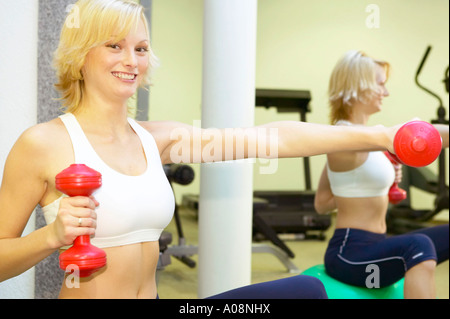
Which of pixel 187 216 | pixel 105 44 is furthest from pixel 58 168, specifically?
pixel 187 216

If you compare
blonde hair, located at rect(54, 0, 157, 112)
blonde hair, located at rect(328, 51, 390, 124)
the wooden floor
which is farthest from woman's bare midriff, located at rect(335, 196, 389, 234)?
blonde hair, located at rect(54, 0, 157, 112)

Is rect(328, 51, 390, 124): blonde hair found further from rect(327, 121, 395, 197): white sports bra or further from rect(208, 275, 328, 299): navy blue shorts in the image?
rect(208, 275, 328, 299): navy blue shorts

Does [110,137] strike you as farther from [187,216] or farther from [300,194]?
[187,216]

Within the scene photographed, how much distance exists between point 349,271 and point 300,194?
323 cm

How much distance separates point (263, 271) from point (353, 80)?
2081mm

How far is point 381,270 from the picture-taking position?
92.3 inches

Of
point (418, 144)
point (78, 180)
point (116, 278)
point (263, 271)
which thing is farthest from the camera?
point (263, 271)

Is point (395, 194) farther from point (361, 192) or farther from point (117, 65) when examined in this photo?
point (117, 65)

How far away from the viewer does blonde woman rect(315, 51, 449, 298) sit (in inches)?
93.6

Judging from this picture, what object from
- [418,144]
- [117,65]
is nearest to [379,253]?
[418,144]

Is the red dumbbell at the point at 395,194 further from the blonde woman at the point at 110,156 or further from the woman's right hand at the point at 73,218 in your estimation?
the woman's right hand at the point at 73,218

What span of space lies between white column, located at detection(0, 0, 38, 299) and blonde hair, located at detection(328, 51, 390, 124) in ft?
4.63

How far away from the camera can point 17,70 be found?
174 cm
